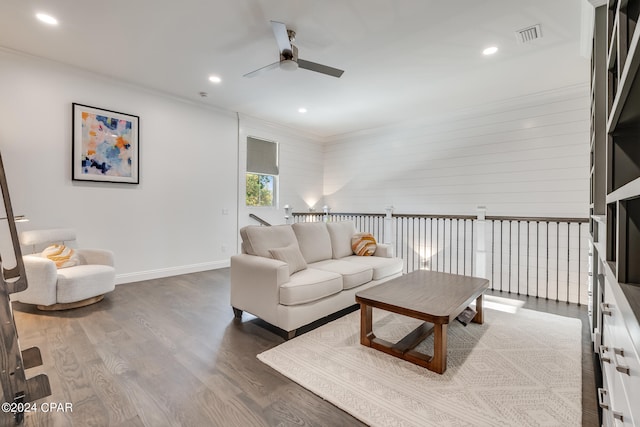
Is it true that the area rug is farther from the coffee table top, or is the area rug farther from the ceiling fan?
A: the ceiling fan

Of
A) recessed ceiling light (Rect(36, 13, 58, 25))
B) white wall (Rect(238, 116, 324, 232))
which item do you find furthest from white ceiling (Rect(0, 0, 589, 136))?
white wall (Rect(238, 116, 324, 232))

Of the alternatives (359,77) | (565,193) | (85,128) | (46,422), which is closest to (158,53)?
(85,128)

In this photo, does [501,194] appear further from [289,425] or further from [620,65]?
[289,425]

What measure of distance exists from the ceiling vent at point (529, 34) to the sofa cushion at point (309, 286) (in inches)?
120

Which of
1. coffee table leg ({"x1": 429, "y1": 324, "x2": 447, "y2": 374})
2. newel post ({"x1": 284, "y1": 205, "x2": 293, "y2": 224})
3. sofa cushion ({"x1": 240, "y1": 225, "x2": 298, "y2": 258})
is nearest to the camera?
coffee table leg ({"x1": 429, "y1": 324, "x2": 447, "y2": 374})

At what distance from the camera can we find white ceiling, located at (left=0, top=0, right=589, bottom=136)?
262 cm

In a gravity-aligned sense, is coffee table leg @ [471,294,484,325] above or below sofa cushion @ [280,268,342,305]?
below

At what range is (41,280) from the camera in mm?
2998

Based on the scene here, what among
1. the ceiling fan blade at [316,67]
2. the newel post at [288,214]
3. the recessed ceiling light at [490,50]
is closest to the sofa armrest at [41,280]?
the ceiling fan blade at [316,67]

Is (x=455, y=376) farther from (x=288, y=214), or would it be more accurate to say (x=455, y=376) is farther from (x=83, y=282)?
(x=288, y=214)

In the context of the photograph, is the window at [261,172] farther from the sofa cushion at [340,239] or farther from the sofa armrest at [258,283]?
the sofa armrest at [258,283]

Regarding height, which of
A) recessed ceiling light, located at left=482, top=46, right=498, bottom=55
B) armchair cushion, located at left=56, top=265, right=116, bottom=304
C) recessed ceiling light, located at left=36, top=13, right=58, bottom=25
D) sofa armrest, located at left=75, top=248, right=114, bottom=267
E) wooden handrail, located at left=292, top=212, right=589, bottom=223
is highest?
recessed ceiling light, located at left=36, top=13, right=58, bottom=25

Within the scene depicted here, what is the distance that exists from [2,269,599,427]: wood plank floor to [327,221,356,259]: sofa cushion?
1.42 meters

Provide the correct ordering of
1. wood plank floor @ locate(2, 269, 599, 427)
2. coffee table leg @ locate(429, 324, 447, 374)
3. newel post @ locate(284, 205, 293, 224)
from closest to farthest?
wood plank floor @ locate(2, 269, 599, 427) → coffee table leg @ locate(429, 324, 447, 374) → newel post @ locate(284, 205, 293, 224)
